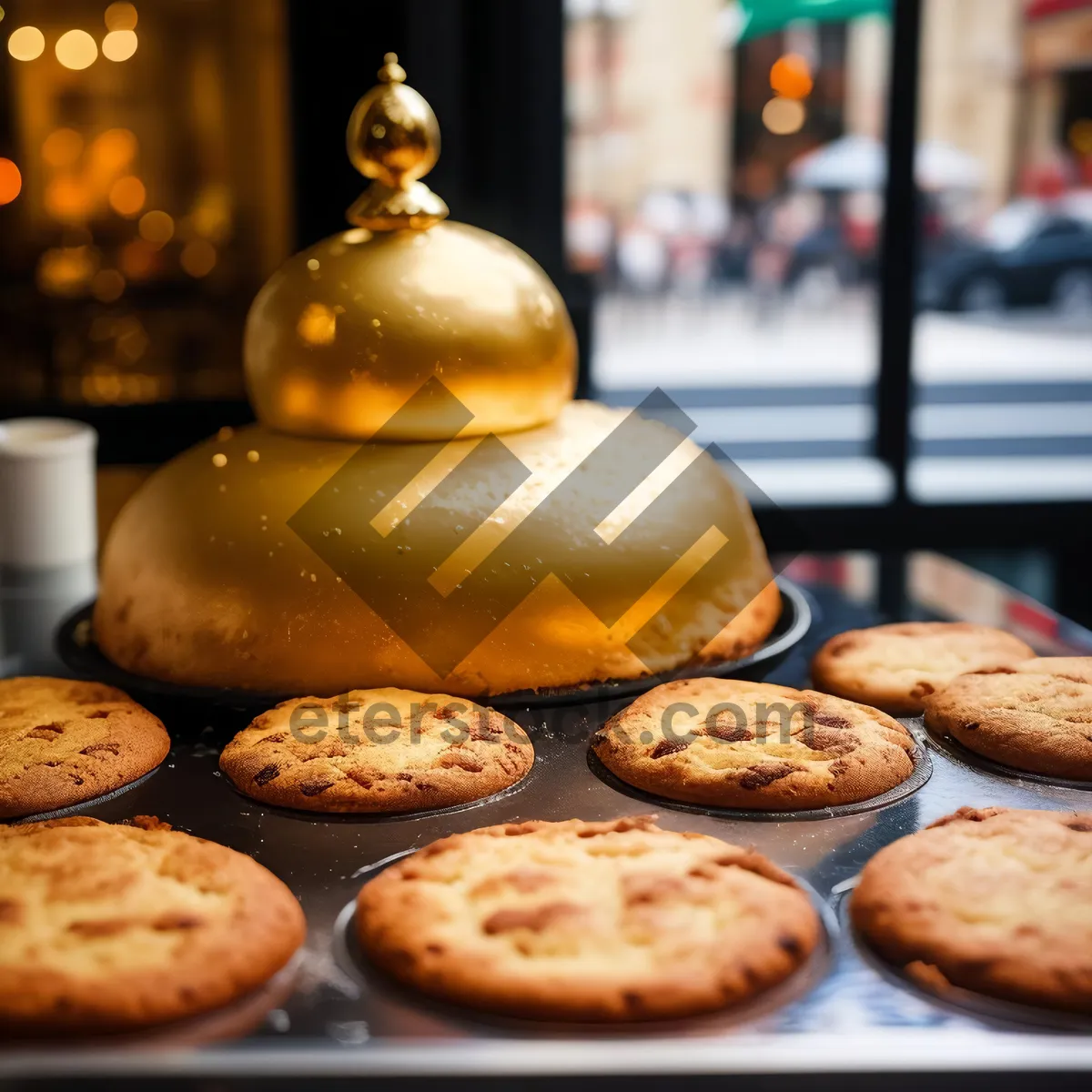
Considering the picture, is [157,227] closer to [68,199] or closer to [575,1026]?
[68,199]

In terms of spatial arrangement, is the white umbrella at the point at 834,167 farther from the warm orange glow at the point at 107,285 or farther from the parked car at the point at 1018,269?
the warm orange glow at the point at 107,285

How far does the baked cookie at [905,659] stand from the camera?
1.27 m

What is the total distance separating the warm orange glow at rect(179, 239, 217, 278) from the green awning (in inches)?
61.5

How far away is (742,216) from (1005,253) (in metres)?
1.23

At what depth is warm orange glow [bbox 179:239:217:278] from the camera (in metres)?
3.77

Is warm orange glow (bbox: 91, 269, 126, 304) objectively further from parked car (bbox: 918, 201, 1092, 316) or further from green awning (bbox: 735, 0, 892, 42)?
parked car (bbox: 918, 201, 1092, 316)

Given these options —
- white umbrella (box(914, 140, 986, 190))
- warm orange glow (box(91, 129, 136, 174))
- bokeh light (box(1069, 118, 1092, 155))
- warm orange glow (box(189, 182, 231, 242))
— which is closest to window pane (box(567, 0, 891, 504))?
white umbrella (box(914, 140, 986, 190))

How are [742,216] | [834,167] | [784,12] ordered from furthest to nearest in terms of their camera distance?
[742,216] < [834,167] < [784,12]

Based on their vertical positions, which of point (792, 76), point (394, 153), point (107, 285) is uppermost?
point (792, 76)

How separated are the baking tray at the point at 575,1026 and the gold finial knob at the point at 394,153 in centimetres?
62

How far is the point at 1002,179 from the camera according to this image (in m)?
4.49

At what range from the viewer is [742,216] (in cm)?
536

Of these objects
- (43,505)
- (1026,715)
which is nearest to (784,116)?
(43,505)

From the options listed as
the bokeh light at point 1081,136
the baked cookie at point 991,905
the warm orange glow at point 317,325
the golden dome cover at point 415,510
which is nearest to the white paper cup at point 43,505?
the golden dome cover at point 415,510
